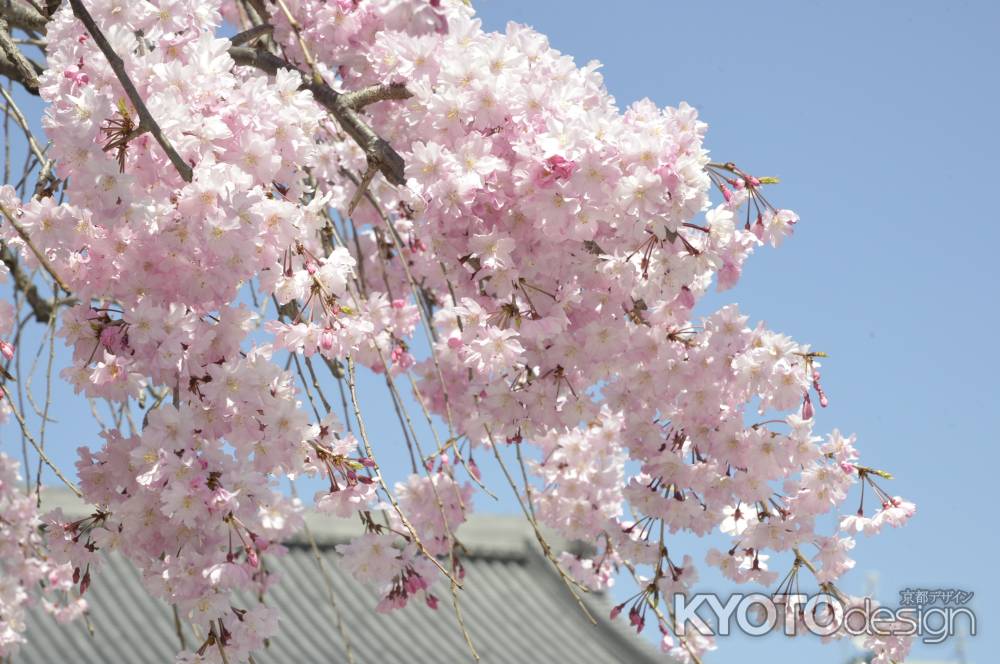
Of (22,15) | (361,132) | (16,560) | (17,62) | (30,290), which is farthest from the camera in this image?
(16,560)

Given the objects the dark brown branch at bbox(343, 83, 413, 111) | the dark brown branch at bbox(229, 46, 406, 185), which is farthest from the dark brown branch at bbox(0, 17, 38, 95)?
the dark brown branch at bbox(343, 83, 413, 111)

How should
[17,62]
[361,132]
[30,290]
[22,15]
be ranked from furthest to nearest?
[30,290] < [22,15] < [17,62] < [361,132]

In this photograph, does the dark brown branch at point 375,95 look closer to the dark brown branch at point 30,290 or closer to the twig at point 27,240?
the twig at point 27,240

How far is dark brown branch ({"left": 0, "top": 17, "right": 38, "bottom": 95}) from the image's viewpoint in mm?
2547

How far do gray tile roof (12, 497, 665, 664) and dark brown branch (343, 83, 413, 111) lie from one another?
5361 millimetres

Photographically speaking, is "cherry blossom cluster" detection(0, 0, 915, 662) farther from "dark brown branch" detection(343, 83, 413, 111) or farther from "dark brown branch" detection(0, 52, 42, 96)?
"dark brown branch" detection(0, 52, 42, 96)

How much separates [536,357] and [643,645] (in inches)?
287

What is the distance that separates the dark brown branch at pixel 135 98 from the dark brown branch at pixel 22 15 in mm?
1015

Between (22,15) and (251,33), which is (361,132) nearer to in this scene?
(251,33)

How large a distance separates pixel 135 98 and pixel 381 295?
104cm

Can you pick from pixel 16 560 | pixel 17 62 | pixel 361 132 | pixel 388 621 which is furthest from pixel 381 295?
pixel 388 621

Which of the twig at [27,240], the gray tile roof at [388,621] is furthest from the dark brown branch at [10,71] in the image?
the gray tile roof at [388,621]

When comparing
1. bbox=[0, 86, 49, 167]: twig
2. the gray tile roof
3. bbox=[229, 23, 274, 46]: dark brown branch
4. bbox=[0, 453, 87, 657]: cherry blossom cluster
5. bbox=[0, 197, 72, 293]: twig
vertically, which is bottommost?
bbox=[0, 197, 72, 293]: twig

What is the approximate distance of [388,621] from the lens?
891 centimetres
